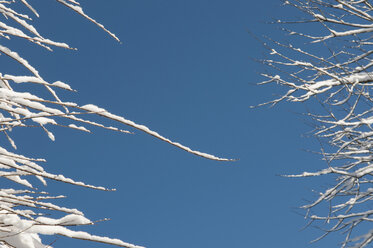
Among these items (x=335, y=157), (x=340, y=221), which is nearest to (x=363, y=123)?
(x=335, y=157)

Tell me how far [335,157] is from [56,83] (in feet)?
18.8

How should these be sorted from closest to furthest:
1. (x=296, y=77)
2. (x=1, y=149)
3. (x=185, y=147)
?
(x=185, y=147) → (x=1, y=149) → (x=296, y=77)

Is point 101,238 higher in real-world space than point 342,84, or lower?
lower

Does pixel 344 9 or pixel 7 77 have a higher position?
pixel 344 9

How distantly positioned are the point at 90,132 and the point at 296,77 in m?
5.36

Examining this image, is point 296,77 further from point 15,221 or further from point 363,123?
point 15,221

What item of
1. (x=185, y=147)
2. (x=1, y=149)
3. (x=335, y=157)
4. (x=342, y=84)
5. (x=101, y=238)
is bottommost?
(x=101, y=238)

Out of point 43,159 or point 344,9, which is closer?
point 43,159

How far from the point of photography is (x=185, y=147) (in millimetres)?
1117

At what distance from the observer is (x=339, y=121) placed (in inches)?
233

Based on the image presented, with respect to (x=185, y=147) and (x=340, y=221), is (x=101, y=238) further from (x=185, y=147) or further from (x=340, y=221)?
(x=340, y=221)

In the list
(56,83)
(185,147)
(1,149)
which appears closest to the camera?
(185,147)

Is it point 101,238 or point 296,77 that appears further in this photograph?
point 296,77

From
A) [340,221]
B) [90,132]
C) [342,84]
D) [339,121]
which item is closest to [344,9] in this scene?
[342,84]
